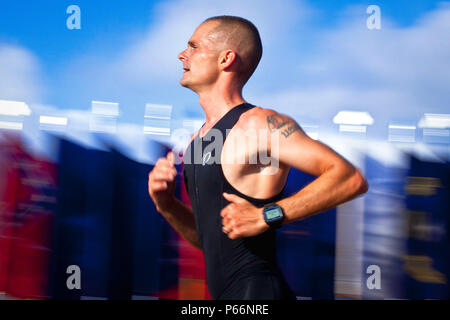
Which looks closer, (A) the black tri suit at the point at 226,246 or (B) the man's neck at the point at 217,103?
(A) the black tri suit at the point at 226,246

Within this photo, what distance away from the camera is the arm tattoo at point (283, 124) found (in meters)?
1.42

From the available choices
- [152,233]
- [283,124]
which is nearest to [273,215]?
[283,124]

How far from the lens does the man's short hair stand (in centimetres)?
166

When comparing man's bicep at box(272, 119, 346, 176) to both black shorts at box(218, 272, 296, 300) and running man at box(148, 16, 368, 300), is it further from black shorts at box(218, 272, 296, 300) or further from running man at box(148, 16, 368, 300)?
black shorts at box(218, 272, 296, 300)

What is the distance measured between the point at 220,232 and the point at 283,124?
0.47 meters

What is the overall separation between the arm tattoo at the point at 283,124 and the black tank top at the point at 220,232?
0.46 feet

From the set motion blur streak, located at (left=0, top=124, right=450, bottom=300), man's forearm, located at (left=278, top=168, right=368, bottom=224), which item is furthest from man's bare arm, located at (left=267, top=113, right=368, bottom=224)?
motion blur streak, located at (left=0, top=124, right=450, bottom=300)

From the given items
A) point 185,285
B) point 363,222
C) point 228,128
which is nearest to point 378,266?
point 363,222

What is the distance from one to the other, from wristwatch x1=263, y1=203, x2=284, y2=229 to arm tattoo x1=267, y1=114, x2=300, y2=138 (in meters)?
0.26

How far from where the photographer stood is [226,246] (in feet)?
4.92

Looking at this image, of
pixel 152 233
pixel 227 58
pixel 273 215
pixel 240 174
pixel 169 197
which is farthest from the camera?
pixel 152 233

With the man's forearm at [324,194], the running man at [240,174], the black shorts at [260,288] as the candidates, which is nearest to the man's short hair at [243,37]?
the running man at [240,174]

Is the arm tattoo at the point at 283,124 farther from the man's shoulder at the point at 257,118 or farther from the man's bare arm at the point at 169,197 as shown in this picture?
the man's bare arm at the point at 169,197

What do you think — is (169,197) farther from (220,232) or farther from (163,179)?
(220,232)
